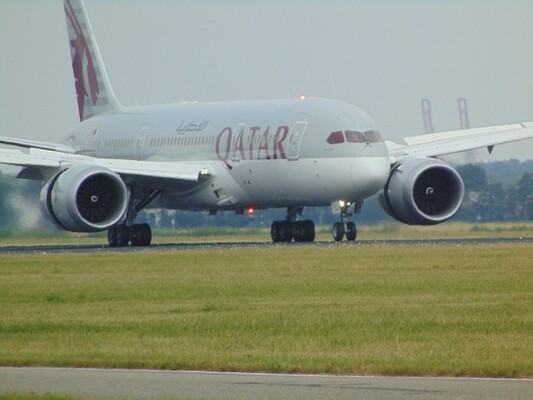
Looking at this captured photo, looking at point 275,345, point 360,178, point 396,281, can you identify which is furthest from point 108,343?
point 360,178

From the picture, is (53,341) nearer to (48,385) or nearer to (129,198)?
(48,385)

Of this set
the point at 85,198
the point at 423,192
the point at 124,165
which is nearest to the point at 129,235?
the point at 124,165

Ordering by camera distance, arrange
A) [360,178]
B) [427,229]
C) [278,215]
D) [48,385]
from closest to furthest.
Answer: [48,385]
[360,178]
[427,229]
[278,215]

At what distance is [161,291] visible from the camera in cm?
3020

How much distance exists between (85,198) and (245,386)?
32886mm

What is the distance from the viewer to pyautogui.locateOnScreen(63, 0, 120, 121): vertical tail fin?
62.1m

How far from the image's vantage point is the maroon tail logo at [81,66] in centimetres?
6241

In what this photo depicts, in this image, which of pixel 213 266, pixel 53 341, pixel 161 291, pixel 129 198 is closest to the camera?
pixel 53 341

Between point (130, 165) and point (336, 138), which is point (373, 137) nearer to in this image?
point (336, 138)

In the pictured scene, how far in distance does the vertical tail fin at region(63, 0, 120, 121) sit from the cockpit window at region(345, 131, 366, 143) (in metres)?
14.6

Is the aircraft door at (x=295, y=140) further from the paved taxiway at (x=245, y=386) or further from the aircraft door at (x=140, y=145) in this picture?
the paved taxiway at (x=245, y=386)

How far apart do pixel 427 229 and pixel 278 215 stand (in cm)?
767

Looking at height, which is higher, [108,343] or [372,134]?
[372,134]

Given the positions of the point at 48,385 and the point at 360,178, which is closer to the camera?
the point at 48,385
